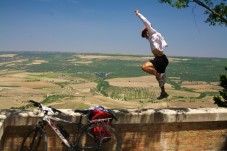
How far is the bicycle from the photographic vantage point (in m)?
5.65

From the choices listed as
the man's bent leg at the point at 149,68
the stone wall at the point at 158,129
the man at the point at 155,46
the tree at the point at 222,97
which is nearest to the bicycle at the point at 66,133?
the stone wall at the point at 158,129

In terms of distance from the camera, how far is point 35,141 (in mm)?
6094

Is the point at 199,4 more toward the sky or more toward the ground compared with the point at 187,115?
more toward the sky

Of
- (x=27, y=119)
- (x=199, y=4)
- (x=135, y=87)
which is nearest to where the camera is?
(x=27, y=119)

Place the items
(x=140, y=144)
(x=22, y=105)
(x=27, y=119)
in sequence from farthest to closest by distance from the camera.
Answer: (x=22, y=105) → (x=140, y=144) → (x=27, y=119)

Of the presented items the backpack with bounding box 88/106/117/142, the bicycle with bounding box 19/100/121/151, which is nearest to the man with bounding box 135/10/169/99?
the backpack with bounding box 88/106/117/142

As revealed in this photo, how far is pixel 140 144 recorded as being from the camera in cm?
665

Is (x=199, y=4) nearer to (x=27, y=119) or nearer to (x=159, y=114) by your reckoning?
(x=159, y=114)

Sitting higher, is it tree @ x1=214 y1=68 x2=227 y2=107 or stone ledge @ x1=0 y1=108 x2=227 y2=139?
stone ledge @ x1=0 y1=108 x2=227 y2=139

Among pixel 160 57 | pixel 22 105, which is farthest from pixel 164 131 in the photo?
pixel 22 105

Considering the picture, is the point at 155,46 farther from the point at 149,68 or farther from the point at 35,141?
the point at 35,141

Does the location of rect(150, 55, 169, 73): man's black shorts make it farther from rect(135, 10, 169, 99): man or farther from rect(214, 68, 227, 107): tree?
rect(214, 68, 227, 107): tree

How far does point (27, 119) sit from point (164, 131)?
10.0 ft

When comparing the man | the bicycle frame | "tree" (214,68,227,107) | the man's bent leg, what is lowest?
"tree" (214,68,227,107)
